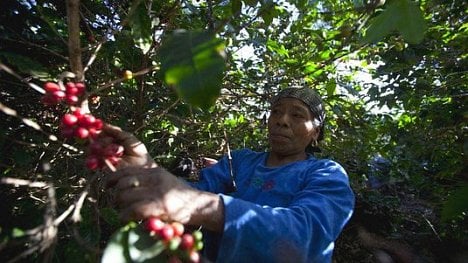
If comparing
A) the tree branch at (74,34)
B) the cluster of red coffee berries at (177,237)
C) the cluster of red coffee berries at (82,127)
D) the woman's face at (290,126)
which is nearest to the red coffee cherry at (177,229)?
the cluster of red coffee berries at (177,237)

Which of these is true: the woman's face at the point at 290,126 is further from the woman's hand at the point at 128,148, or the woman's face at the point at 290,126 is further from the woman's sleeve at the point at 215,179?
the woman's hand at the point at 128,148

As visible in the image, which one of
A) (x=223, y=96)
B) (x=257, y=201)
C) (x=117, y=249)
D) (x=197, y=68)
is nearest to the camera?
(x=197, y=68)

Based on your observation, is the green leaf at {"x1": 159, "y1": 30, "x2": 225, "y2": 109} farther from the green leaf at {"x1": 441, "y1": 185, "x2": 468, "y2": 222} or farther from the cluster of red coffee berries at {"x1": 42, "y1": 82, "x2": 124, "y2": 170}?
the green leaf at {"x1": 441, "y1": 185, "x2": 468, "y2": 222}

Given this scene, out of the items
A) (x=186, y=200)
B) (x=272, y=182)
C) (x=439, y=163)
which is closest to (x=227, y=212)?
(x=186, y=200)

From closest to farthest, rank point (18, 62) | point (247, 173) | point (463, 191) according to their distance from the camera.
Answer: point (463, 191), point (18, 62), point (247, 173)

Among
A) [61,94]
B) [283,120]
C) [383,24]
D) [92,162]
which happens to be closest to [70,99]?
[61,94]

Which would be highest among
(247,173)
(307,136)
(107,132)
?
(107,132)

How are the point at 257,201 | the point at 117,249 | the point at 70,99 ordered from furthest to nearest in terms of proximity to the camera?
the point at 257,201
the point at 70,99
the point at 117,249

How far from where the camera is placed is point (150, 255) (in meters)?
0.82

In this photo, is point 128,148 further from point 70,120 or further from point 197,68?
point 197,68

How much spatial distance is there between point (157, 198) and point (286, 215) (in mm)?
418

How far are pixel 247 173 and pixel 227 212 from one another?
0.90 meters

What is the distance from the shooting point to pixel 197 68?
0.74 meters

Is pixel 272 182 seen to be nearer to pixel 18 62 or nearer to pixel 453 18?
pixel 18 62
